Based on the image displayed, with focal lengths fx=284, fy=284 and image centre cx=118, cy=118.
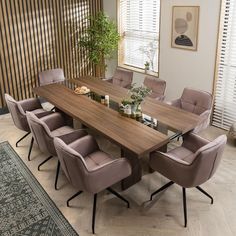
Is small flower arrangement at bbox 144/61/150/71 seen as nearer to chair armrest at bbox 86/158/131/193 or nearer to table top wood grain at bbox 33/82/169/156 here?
table top wood grain at bbox 33/82/169/156

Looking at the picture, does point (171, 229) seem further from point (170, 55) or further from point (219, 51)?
point (170, 55)

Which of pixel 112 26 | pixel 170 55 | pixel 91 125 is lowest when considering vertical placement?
pixel 91 125

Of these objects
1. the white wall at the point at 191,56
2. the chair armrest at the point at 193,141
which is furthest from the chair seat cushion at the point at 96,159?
the white wall at the point at 191,56

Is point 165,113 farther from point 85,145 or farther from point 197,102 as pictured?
point 85,145

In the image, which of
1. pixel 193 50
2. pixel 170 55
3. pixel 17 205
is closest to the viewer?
pixel 17 205

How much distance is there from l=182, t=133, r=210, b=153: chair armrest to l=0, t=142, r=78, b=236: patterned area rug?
62.0 inches

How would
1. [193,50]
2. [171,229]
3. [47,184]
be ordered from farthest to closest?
[193,50]
[47,184]
[171,229]

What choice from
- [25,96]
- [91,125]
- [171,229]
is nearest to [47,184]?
[91,125]

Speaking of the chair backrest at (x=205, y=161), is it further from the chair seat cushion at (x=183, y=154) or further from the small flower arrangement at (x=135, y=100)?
the small flower arrangement at (x=135, y=100)

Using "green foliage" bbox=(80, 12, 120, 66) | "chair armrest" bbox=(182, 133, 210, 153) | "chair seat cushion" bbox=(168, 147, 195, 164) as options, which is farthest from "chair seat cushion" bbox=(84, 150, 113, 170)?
"green foliage" bbox=(80, 12, 120, 66)

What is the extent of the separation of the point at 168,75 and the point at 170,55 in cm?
38

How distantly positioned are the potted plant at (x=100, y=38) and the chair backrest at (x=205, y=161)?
396cm

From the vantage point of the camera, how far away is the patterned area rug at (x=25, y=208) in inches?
112

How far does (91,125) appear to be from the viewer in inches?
130
